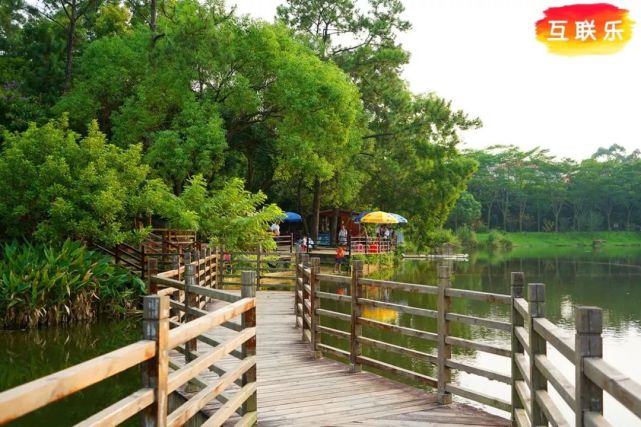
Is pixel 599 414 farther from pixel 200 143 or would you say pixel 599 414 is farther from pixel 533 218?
pixel 533 218

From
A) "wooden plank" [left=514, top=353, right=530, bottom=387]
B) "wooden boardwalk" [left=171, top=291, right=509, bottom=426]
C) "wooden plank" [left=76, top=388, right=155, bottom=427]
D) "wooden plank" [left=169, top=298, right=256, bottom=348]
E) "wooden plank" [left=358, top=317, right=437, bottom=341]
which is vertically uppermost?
"wooden plank" [left=169, top=298, right=256, bottom=348]

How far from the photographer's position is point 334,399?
686 cm

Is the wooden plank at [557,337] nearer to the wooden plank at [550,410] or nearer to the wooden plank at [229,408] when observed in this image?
the wooden plank at [550,410]

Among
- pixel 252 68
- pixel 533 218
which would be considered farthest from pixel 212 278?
pixel 533 218

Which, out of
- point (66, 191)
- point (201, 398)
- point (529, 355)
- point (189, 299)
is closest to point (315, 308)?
point (189, 299)

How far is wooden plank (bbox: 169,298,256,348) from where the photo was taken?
11.4 ft

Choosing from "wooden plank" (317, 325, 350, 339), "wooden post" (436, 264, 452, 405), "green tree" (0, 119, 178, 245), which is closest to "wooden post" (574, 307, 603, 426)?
"wooden post" (436, 264, 452, 405)

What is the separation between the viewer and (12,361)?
12.5 meters

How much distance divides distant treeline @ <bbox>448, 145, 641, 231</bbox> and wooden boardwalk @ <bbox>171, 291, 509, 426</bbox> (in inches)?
2696

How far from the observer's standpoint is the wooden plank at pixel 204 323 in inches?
137

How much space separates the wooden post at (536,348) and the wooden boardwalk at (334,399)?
1393mm

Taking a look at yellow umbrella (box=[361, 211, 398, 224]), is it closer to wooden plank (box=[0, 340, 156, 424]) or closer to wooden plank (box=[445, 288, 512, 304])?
wooden plank (box=[445, 288, 512, 304])

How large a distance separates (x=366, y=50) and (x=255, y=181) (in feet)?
30.3

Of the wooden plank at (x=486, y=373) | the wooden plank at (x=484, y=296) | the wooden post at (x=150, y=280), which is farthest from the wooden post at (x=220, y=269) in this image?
the wooden plank at (x=484, y=296)
